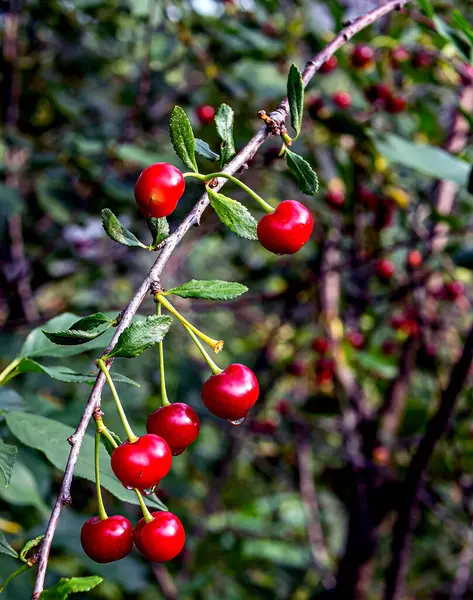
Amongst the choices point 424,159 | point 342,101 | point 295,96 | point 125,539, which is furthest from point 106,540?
point 342,101

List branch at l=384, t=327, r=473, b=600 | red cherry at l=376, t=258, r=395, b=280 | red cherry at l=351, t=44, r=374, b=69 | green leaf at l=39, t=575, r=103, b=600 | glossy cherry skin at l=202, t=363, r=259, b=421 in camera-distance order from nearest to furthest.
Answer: green leaf at l=39, t=575, r=103, b=600
glossy cherry skin at l=202, t=363, r=259, b=421
branch at l=384, t=327, r=473, b=600
red cherry at l=351, t=44, r=374, b=69
red cherry at l=376, t=258, r=395, b=280

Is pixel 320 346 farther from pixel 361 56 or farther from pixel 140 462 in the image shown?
pixel 140 462

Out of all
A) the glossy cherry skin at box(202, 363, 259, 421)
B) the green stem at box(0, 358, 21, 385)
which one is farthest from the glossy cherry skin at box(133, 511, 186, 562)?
the green stem at box(0, 358, 21, 385)

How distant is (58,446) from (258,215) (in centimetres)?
142

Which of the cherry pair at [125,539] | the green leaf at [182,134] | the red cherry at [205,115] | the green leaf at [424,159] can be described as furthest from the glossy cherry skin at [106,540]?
the red cherry at [205,115]

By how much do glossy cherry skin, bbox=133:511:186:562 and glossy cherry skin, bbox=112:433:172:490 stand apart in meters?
0.05

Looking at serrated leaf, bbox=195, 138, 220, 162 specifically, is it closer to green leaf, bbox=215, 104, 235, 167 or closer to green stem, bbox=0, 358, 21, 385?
green leaf, bbox=215, 104, 235, 167

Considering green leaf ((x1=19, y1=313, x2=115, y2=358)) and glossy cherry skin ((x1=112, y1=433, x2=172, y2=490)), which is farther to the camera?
green leaf ((x1=19, y1=313, x2=115, y2=358))

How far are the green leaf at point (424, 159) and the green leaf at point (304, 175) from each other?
75 cm

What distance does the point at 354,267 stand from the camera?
187 centimetres

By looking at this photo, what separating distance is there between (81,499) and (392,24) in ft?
6.26

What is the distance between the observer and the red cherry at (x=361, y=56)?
188 cm

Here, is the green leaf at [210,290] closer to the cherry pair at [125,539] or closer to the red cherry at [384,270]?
the cherry pair at [125,539]

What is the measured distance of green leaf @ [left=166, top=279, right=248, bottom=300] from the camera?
2.14 ft
